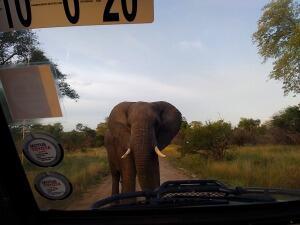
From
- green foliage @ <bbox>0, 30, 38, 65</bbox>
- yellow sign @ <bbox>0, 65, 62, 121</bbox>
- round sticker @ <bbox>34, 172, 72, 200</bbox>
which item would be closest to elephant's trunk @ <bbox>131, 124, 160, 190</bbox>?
round sticker @ <bbox>34, 172, 72, 200</bbox>

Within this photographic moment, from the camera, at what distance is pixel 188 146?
442 centimetres

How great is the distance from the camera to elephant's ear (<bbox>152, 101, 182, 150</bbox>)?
167 inches

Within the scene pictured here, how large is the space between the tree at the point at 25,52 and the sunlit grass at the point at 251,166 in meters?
0.92

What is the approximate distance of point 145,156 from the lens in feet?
15.5

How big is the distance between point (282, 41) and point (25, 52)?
1.70 m

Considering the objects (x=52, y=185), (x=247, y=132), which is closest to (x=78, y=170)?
(x=52, y=185)

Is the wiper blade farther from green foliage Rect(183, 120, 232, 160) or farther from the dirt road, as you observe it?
green foliage Rect(183, 120, 232, 160)

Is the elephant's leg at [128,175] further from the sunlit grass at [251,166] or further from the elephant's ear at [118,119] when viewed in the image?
the sunlit grass at [251,166]

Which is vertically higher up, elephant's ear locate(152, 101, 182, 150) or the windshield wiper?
elephant's ear locate(152, 101, 182, 150)

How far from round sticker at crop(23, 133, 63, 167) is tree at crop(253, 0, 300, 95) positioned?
1491 mm

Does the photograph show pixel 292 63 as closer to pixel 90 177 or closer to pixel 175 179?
pixel 175 179

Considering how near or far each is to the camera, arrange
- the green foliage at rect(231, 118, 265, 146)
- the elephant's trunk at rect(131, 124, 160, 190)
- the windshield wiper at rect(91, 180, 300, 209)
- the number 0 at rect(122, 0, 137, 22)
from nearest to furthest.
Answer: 1. the number 0 at rect(122, 0, 137, 22)
2. the windshield wiper at rect(91, 180, 300, 209)
3. the green foliage at rect(231, 118, 265, 146)
4. the elephant's trunk at rect(131, 124, 160, 190)

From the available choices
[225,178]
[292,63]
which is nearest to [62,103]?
[225,178]

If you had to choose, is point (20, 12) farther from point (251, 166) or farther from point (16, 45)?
point (251, 166)
